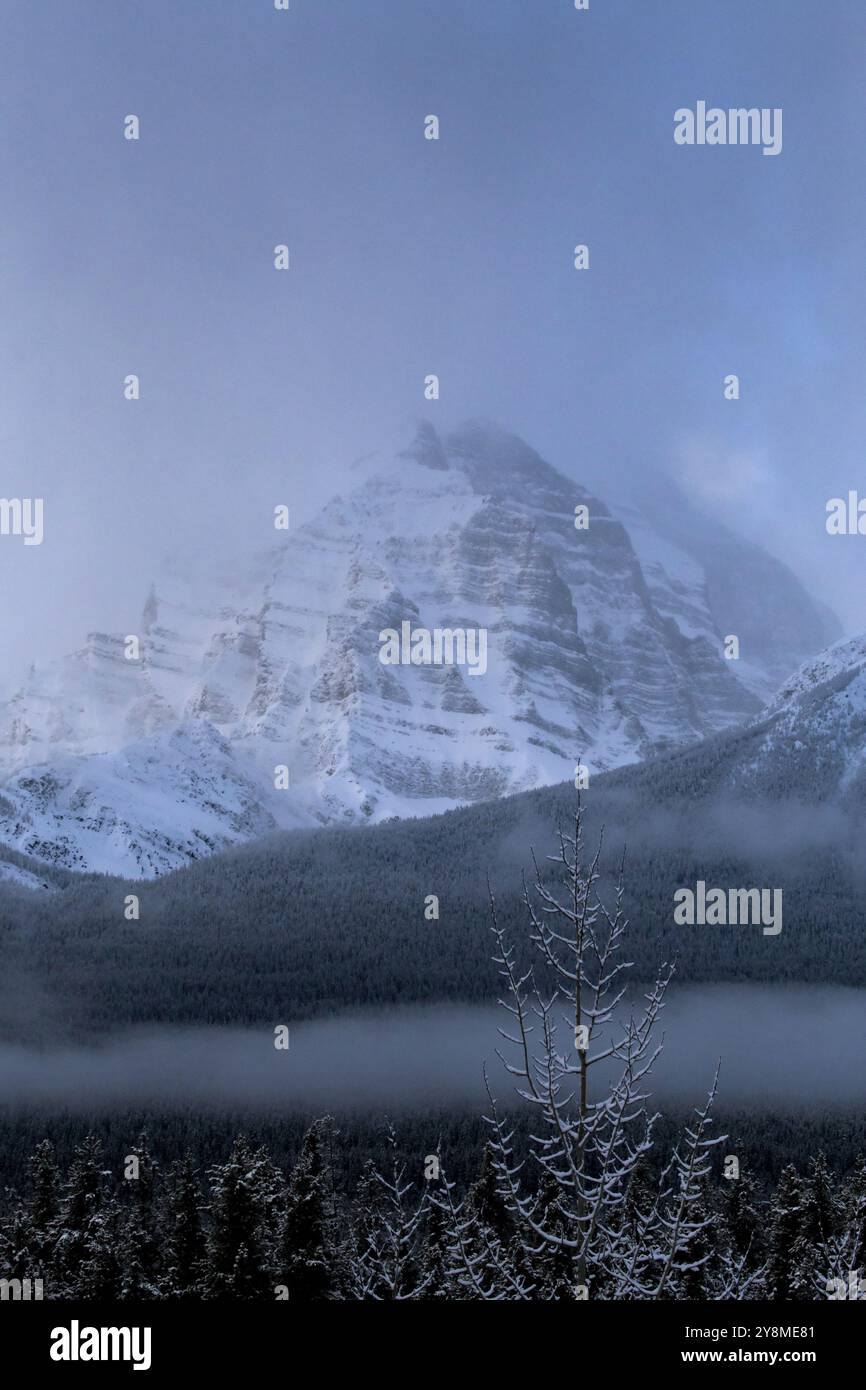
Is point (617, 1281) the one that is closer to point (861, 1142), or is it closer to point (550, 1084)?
point (550, 1084)

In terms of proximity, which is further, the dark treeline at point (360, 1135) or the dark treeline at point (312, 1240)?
the dark treeline at point (360, 1135)

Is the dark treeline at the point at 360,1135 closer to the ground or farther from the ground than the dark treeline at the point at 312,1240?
closer to the ground

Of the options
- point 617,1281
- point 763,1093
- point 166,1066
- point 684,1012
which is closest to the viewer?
point 617,1281

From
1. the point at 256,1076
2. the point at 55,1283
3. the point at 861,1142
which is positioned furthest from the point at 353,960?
the point at 55,1283

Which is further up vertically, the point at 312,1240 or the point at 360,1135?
the point at 312,1240

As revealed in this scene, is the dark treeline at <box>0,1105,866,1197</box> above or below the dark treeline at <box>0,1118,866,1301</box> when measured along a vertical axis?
below

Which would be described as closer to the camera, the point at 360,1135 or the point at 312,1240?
the point at 312,1240

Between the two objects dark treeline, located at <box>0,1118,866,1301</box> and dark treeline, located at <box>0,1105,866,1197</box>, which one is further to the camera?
dark treeline, located at <box>0,1105,866,1197</box>

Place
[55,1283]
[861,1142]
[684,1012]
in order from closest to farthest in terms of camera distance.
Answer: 1. [55,1283]
2. [861,1142]
3. [684,1012]
